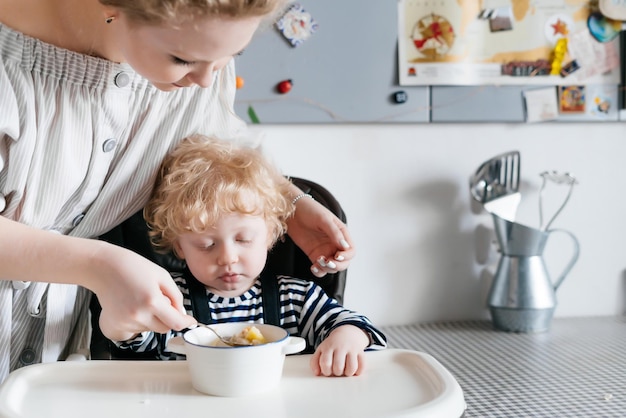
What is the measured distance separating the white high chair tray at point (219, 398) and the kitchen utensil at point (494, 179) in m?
1.22

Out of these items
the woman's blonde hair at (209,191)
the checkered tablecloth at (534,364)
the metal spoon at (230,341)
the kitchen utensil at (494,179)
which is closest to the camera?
the metal spoon at (230,341)

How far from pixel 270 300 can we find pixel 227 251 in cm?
10

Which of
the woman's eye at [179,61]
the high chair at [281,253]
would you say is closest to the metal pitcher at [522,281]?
the high chair at [281,253]

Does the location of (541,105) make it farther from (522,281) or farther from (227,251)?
(227,251)

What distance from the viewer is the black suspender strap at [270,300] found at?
1.15 meters

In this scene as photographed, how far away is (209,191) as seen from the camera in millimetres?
1096

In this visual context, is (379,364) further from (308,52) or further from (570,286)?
(570,286)

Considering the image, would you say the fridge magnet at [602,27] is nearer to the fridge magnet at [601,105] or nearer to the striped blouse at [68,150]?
the fridge magnet at [601,105]

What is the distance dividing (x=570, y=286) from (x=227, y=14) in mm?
1797

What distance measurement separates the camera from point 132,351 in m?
1.04

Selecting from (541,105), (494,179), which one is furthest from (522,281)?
(541,105)

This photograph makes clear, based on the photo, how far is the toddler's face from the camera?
1114 millimetres

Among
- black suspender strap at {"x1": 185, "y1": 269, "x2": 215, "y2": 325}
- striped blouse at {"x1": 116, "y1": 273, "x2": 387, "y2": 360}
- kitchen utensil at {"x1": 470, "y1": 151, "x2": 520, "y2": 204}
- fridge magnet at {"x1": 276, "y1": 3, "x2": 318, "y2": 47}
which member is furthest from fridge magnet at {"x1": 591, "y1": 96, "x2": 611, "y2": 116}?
black suspender strap at {"x1": 185, "y1": 269, "x2": 215, "y2": 325}

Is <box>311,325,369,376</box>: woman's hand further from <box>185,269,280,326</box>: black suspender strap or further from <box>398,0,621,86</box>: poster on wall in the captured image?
<box>398,0,621,86</box>: poster on wall
